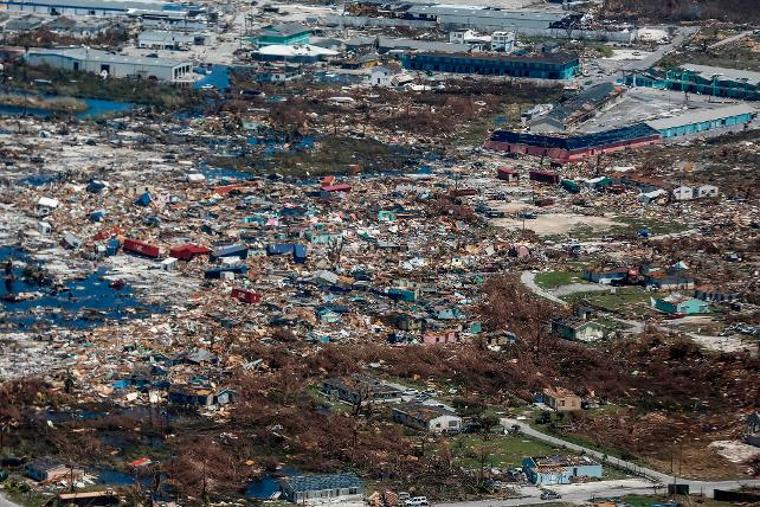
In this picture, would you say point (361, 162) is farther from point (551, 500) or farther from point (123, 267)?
point (551, 500)

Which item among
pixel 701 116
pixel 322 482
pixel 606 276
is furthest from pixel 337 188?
pixel 322 482

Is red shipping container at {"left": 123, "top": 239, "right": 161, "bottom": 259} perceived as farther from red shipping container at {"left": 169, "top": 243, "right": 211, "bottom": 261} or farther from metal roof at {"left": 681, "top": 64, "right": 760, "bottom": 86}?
metal roof at {"left": 681, "top": 64, "right": 760, "bottom": 86}

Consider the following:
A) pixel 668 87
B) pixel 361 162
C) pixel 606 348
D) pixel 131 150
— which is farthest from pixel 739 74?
pixel 606 348

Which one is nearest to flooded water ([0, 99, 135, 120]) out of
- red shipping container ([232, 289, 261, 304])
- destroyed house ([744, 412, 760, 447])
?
red shipping container ([232, 289, 261, 304])

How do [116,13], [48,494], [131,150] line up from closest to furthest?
1. [48,494]
2. [131,150]
3. [116,13]

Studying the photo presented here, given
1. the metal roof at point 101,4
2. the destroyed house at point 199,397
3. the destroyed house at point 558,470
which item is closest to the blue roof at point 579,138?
the destroyed house at point 199,397

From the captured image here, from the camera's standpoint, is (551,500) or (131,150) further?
(131,150)

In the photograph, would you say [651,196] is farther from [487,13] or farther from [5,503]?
[487,13]
